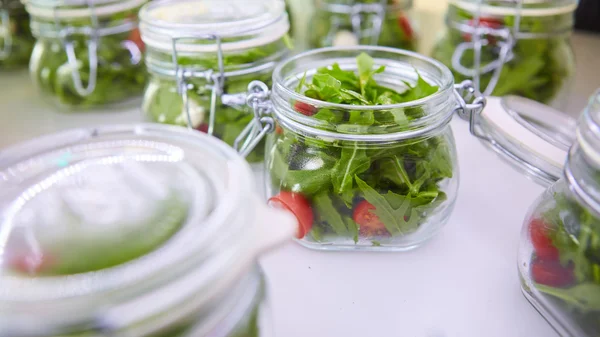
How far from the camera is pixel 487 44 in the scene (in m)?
0.63

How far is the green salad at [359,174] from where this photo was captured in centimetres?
38

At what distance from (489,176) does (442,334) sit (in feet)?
0.85

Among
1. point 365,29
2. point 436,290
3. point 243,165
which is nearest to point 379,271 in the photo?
point 436,290

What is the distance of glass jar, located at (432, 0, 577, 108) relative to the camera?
0.60 metres

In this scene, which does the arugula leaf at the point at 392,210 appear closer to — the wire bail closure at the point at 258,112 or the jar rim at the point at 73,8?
the wire bail closure at the point at 258,112

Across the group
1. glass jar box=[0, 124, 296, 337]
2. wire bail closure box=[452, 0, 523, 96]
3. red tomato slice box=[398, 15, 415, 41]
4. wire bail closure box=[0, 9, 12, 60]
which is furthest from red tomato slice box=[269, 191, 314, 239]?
wire bail closure box=[0, 9, 12, 60]

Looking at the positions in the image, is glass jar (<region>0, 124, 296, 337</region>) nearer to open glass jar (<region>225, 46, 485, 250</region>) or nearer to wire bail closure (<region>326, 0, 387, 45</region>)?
open glass jar (<region>225, 46, 485, 250</region>)

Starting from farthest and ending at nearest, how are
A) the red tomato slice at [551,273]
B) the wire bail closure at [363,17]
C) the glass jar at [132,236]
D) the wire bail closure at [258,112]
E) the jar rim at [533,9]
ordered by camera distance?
the wire bail closure at [363,17] < the jar rim at [533,9] < the wire bail closure at [258,112] < the red tomato slice at [551,273] < the glass jar at [132,236]

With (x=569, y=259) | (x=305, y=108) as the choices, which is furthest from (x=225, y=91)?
(x=569, y=259)

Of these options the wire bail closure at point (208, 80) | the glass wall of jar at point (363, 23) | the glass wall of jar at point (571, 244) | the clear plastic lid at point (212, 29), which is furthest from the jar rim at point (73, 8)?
the glass wall of jar at point (571, 244)

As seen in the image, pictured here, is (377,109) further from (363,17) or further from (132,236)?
(363,17)

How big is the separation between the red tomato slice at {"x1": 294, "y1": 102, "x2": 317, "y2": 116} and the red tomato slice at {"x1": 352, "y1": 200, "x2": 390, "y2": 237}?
0.09 meters

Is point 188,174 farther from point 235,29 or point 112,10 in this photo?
point 112,10

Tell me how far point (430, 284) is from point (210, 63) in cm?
32
